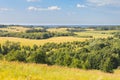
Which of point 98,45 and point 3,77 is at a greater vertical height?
point 3,77

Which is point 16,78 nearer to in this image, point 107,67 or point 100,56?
point 107,67

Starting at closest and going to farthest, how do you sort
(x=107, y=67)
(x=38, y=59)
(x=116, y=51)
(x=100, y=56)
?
(x=38, y=59) → (x=107, y=67) → (x=100, y=56) → (x=116, y=51)

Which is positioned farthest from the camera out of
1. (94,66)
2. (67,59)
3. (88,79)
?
(94,66)

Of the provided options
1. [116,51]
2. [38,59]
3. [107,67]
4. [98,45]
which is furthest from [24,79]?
[98,45]

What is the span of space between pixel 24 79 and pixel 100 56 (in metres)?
96.3

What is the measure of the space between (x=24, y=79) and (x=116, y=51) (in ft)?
387

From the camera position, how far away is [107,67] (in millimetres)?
83250

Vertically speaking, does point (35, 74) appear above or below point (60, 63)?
above

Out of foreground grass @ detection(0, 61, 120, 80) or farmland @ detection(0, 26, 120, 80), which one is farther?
farmland @ detection(0, 26, 120, 80)

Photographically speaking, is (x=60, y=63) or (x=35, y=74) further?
(x=60, y=63)

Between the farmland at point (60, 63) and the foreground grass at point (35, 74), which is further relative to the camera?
the farmland at point (60, 63)

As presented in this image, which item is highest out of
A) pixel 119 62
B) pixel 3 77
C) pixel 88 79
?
pixel 3 77

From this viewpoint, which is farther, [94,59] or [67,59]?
[94,59]

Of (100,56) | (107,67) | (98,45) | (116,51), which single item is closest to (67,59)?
(107,67)
